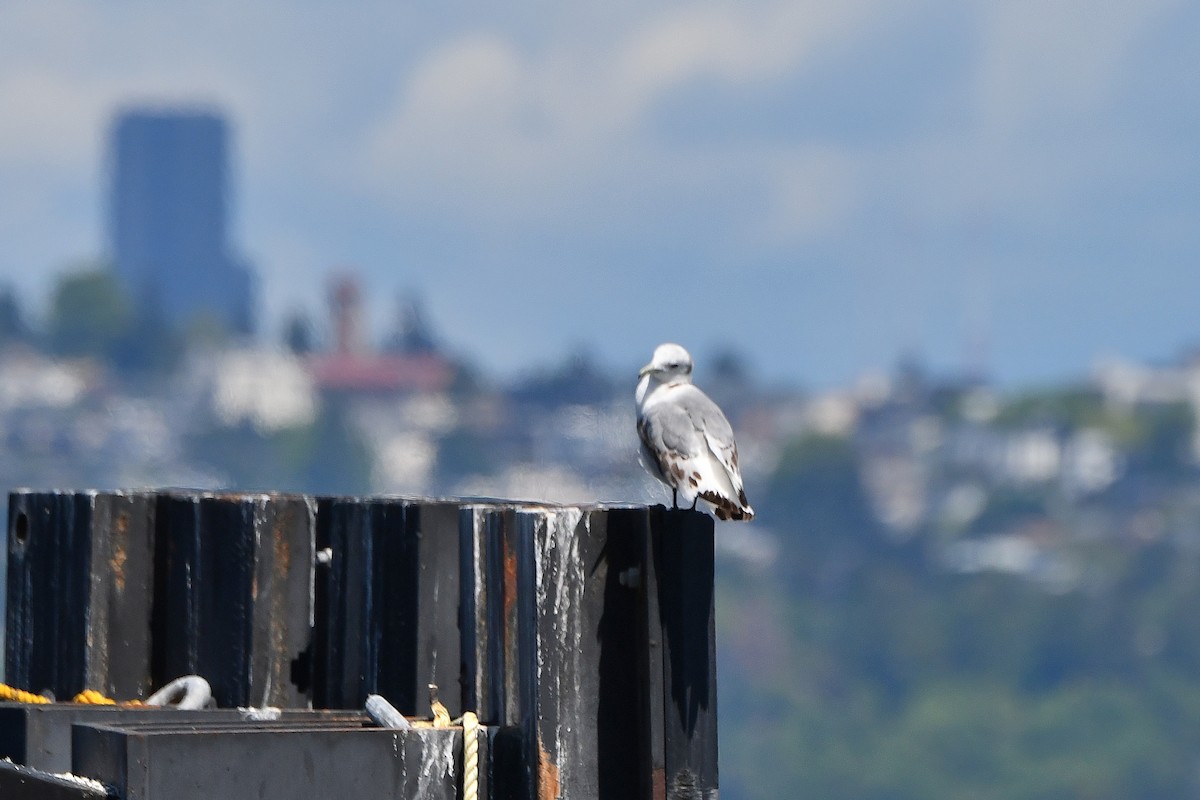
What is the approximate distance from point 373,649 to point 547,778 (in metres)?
1.09

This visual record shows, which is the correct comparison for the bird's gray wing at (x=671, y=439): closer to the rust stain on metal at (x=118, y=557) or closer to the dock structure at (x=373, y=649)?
the dock structure at (x=373, y=649)

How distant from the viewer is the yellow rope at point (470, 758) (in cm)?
737

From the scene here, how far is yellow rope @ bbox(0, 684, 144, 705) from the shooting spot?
8.41 m

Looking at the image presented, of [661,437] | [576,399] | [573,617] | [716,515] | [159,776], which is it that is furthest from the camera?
[576,399]

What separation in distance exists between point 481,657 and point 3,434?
195 m

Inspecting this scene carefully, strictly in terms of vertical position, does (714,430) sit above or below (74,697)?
above

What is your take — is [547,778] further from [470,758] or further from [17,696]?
[17,696]

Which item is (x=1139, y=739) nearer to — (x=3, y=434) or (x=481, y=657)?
(x=3, y=434)

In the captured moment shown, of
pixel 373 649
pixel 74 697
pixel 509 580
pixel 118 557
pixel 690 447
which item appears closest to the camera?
pixel 509 580

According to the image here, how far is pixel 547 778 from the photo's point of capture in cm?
738

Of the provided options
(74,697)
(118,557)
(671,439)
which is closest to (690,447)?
(671,439)

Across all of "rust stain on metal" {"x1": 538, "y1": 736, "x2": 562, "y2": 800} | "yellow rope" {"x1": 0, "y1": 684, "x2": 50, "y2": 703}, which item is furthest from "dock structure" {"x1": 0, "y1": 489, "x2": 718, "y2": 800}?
"yellow rope" {"x1": 0, "y1": 684, "x2": 50, "y2": 703}

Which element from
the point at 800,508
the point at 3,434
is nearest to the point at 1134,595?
the point at 800,508

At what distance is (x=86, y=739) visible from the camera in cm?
712
